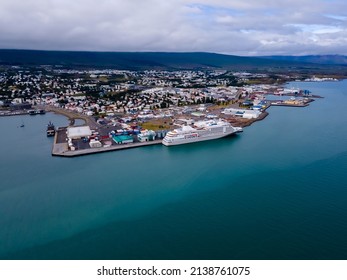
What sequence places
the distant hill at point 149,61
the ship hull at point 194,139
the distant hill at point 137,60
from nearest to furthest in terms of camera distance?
the ship hull at point 194,139 < the distant hill at point 149,61 < the distant hill at point 137,60

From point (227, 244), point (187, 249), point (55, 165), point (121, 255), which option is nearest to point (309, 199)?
point (227, 244)

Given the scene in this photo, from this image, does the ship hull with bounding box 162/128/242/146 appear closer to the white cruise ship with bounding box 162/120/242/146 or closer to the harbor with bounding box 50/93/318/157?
the white cruise ship with bounding box 162/120/242/146

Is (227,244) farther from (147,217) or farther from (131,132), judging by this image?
(131,132)

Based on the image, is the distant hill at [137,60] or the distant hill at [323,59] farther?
the distant hill at [323,59]

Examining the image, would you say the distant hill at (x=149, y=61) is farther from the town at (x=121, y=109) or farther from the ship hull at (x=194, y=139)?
the ship hull at (x=194, y=139)

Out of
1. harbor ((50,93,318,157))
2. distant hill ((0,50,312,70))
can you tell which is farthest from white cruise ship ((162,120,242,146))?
distant hill ((0,50,312,70))

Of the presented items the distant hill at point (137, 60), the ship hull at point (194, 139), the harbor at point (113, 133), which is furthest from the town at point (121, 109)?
the distant hill at point (137, 60)
